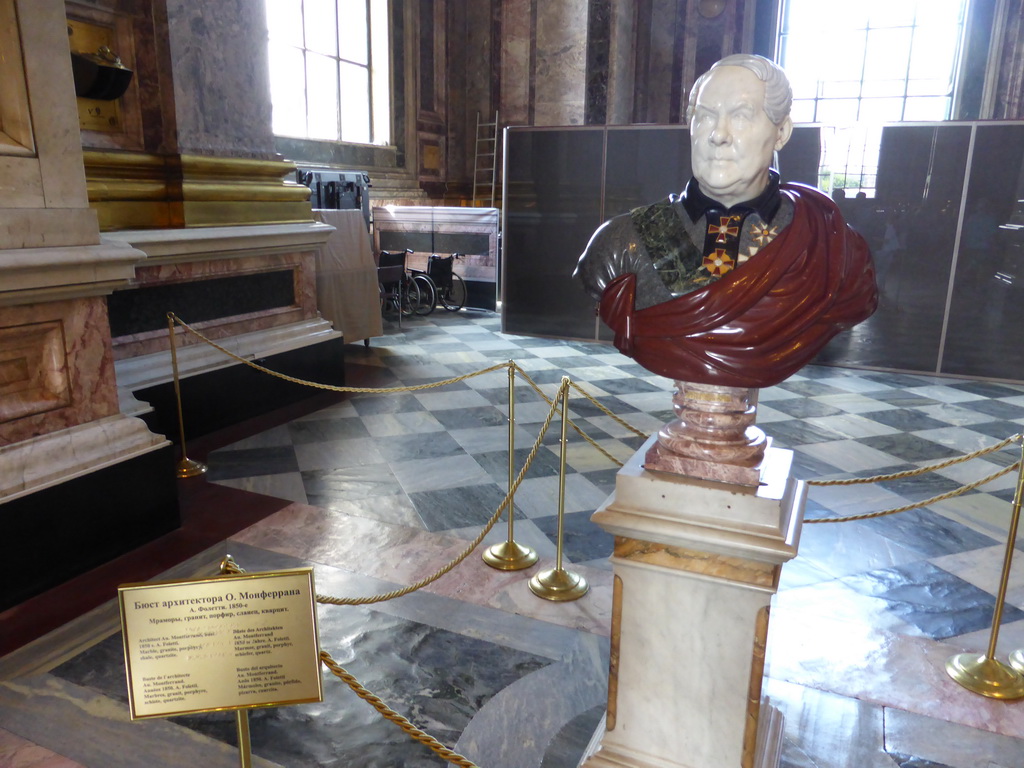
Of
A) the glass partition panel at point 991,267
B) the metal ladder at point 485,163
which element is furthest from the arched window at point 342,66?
the glass partition panel at point 991,267

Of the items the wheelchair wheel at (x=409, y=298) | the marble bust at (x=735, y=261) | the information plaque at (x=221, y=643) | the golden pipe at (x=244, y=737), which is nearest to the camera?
the information plaque at (x=221, y=643)

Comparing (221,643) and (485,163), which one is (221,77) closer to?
(221,643)

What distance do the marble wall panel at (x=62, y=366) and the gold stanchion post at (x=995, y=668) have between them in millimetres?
3807

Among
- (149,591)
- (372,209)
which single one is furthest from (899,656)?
(372,209)

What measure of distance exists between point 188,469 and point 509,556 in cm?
235

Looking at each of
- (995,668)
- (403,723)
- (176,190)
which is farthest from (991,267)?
(403,723)

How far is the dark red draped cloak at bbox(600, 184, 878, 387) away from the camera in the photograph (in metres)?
1.86

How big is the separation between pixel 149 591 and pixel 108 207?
450cm

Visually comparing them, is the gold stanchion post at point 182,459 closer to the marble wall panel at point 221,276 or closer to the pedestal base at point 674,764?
the marble wall panel at point 221,276

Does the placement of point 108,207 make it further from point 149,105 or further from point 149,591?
point 149,591

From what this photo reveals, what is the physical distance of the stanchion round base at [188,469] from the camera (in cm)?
472

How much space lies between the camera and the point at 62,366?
3.38 metres

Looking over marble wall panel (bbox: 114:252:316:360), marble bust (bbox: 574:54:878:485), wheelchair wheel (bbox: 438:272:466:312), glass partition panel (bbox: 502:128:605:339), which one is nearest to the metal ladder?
wheelchair wheel (bbox: 438:272:466:312)

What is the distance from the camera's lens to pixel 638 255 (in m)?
2.00
